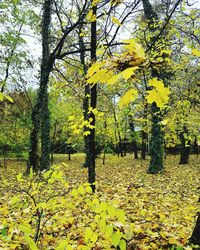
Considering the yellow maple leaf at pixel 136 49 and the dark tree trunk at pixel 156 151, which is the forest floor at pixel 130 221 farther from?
the dark tree trunk at pixel 156 151

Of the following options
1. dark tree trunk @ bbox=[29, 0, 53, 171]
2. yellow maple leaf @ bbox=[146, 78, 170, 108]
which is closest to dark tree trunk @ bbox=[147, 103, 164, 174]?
dark tree trunk @ bbox=[29, 0, 53, 171]

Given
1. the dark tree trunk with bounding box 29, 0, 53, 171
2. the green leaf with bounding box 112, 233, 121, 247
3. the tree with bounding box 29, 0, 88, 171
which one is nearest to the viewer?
the green leaf with bounding box 112, 233, 121, 247

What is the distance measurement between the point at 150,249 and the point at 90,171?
3.19 metres

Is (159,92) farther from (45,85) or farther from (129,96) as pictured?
(45,85)

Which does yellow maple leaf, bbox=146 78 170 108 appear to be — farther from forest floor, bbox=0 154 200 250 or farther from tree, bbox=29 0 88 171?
tree, bbox=29 0 88 171

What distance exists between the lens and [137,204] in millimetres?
6457

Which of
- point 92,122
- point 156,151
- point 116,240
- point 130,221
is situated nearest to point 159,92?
point 116,240

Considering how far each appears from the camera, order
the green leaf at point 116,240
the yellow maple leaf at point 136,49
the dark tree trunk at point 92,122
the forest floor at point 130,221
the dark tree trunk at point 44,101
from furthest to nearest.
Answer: the dark tree trunk at point 44,101 < the dark tree trunk at point 92,122 < the forest floor at point 130,221 < the green leaf at point 116,240 < the yellow maple leaf at point 136,49

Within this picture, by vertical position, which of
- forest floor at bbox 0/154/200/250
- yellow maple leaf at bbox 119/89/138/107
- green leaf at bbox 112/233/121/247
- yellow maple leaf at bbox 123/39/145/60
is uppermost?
yellow maple leaf at bbox 123/39/145/60

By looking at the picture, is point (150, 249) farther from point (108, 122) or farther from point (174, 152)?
point (174, 152)

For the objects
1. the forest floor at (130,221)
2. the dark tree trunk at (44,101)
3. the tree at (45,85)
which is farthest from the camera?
the dark tree trunk at (44,101)

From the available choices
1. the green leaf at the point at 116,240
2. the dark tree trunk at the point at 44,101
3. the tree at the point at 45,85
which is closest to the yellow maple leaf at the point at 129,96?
the green leaf at the point at 116,240

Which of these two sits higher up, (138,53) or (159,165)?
(138,53)

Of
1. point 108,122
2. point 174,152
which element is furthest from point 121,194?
point 174,152
